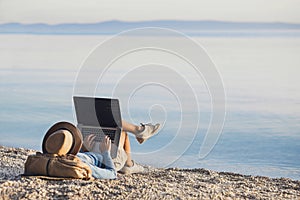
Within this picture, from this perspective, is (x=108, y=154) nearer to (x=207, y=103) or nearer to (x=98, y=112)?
(x=98, y=112)

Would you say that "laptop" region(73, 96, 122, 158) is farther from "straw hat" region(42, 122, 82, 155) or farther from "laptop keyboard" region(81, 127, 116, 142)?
"straw hat" region(42, 122, 82, 155)

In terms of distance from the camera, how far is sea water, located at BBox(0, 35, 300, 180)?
849cm

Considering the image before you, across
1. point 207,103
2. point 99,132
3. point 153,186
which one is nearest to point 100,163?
point 99,132

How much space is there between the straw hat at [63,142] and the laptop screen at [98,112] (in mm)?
450

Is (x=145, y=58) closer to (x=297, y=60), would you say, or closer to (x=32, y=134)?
(x=297, y=60)

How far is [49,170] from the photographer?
3.91 meters

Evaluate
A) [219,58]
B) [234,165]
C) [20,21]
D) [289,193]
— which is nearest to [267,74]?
[219,58]

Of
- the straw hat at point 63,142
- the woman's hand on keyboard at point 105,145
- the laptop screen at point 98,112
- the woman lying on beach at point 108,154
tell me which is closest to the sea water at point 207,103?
the woman lying on beach at point 108,154

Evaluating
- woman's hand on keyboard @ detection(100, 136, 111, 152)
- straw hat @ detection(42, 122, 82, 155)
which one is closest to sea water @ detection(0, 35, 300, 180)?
woman's hand on keyboard @ detection(100, 136, 111, 152)

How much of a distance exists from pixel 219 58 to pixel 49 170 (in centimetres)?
987

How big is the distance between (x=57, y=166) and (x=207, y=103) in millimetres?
7181

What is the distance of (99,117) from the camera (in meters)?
4.48

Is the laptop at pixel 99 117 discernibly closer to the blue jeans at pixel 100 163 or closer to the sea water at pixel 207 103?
the blue jeans at pixel 100 163

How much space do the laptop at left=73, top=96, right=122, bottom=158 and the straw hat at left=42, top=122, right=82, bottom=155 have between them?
0.38m
